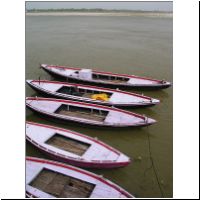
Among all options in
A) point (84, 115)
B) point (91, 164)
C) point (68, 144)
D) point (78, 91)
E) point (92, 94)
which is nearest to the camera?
point (91, 164)

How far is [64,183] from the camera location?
7.93m

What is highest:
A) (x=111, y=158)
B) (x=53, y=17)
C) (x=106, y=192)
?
(x=53, y=17)

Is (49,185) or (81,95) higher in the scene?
(81,95)

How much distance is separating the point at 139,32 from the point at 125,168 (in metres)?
25.3

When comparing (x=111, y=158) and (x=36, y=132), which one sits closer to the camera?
(x=111, y=158)

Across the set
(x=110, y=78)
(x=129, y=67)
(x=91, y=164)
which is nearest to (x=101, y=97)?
(x=110, y=78)

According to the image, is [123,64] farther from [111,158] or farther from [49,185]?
[49,185]

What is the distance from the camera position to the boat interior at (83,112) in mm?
11602

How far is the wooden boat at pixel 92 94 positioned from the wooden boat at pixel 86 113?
0.56m

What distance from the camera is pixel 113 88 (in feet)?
48.2

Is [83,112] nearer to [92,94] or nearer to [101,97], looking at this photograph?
[101,97]

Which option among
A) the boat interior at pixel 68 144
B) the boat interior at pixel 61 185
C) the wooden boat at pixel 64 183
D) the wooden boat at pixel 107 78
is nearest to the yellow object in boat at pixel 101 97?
the wooden boat at pixel 107 78

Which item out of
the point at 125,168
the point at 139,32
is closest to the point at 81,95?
the point at 125,168

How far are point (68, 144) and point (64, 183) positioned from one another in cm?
187
